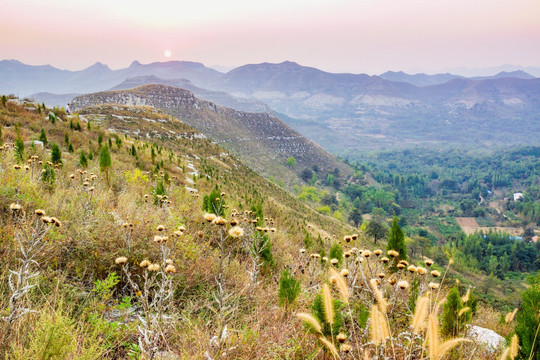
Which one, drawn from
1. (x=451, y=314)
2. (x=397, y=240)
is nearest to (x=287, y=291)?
(x=451, y=314)

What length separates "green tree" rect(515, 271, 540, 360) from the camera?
8.92 ft

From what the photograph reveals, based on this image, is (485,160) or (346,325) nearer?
(346,325)

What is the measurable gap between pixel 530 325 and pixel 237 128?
303 ft

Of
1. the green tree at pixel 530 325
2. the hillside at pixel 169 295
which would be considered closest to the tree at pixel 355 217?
the hillside at pixel 169 295

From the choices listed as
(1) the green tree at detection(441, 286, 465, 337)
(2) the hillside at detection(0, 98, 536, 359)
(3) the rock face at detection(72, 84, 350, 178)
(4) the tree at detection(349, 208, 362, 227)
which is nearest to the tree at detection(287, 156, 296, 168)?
(3) the rock face at detection(72, 84, 350, 178)

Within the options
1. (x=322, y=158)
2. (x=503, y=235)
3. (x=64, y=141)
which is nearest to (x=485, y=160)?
(x=503, y=235)

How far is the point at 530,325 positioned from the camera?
2.80m

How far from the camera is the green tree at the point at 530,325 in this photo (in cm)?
272

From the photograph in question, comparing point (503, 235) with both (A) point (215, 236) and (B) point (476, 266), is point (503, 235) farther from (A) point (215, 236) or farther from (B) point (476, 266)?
(A) point (215, 236)

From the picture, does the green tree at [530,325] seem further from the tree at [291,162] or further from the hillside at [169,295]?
the tree at [291,162]

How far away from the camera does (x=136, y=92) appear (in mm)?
79625

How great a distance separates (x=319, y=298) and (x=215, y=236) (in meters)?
2.72

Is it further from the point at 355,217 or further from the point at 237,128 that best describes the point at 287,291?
the point at 237,128

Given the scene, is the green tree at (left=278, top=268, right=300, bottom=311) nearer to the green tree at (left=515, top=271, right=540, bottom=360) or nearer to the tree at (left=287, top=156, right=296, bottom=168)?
the green tree at (left=515, top=271, right=540, bottom=360)
